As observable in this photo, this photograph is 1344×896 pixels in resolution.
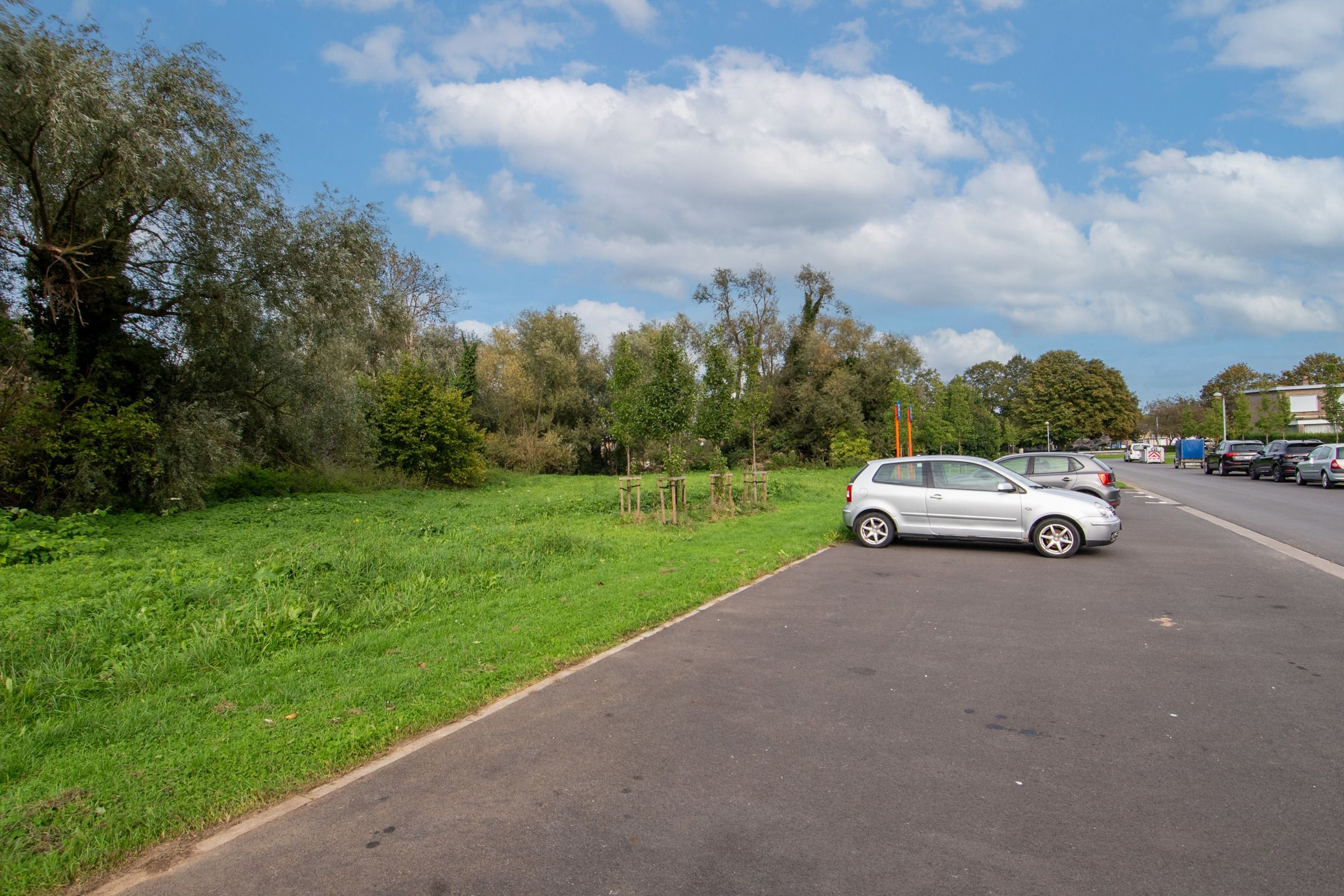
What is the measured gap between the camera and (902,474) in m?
13.2

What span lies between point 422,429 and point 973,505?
23.4 m

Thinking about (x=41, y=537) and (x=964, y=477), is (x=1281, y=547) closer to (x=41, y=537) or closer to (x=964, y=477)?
(x=964, y=477)

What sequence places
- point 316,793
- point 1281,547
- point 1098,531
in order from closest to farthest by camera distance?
point 316,793
point 1098,531
point 1281,547

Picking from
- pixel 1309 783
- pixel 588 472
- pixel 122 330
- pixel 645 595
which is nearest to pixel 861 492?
pixel 645 595

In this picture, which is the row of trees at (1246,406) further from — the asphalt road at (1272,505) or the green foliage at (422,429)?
the green foliage at (422,429)

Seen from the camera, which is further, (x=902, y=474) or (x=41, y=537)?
(x=902, y=474)

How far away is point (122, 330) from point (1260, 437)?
74.9 metres

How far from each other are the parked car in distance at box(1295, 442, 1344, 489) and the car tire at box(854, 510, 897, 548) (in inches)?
897

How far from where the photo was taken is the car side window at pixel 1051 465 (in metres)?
18.0

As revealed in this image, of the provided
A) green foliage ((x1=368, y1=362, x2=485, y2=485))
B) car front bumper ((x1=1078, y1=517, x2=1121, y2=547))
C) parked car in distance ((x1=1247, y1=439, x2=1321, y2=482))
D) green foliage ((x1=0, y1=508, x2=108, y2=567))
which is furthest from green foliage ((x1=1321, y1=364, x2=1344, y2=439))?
green foliage ((x1=0, y1=508, x2=108, y2=567))

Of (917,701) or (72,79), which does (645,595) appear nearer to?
(917,701)

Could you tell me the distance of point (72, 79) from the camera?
14273mm

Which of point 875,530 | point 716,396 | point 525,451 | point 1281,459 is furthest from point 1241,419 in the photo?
Result: point 875,530

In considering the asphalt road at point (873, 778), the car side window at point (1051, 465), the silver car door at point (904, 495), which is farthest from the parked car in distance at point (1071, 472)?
the asphalt road at point (873, 778)
